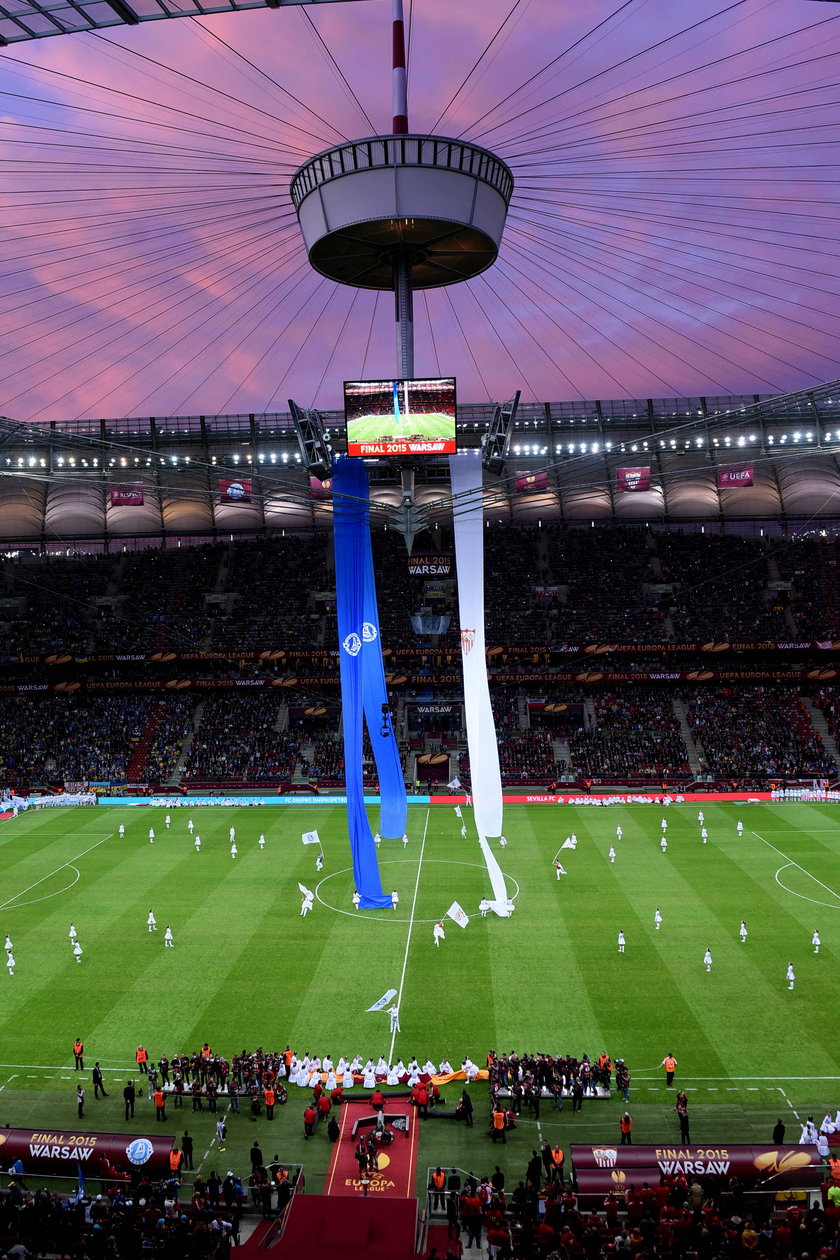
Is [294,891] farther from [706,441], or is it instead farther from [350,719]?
[706,441]

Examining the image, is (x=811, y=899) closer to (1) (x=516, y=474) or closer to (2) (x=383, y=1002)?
(2) (x=383, y=1002)

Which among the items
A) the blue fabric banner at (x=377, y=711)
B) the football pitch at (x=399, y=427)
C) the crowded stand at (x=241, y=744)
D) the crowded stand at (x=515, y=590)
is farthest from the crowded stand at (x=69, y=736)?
the football pitch at (x=399, y=427)

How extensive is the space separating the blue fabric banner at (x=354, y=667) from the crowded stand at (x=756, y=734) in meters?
35.9

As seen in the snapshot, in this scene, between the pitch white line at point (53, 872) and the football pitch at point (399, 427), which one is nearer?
the football pitch at point (399, 427)

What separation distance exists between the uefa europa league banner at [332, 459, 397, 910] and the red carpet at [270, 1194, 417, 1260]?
16.3 metres

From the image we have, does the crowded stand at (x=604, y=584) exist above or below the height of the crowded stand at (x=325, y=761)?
above

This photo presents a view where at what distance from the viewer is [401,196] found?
31.1 m

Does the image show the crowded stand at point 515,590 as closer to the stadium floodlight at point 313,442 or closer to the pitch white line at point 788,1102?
the stadium floodlight at point 313,442

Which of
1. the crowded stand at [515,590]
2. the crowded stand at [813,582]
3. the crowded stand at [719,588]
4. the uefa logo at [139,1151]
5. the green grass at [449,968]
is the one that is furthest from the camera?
the crowded stand at [515,590]

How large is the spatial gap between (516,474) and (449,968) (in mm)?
45457

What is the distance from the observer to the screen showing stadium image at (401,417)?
3697cm

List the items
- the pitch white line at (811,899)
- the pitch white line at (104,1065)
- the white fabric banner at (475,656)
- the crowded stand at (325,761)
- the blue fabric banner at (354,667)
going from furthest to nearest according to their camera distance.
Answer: the crowded stand at (325,761)
the pitch white line at (811,899)
the blue fabric banner at (354,667)
the white fabric banner at (475,656)
the pitch white line at (104,1065)

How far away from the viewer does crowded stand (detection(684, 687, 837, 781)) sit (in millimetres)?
61812

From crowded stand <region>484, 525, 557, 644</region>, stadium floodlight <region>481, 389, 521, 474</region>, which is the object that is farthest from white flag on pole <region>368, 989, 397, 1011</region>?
crowded stand <region>484, 525, 557, 644</region>
